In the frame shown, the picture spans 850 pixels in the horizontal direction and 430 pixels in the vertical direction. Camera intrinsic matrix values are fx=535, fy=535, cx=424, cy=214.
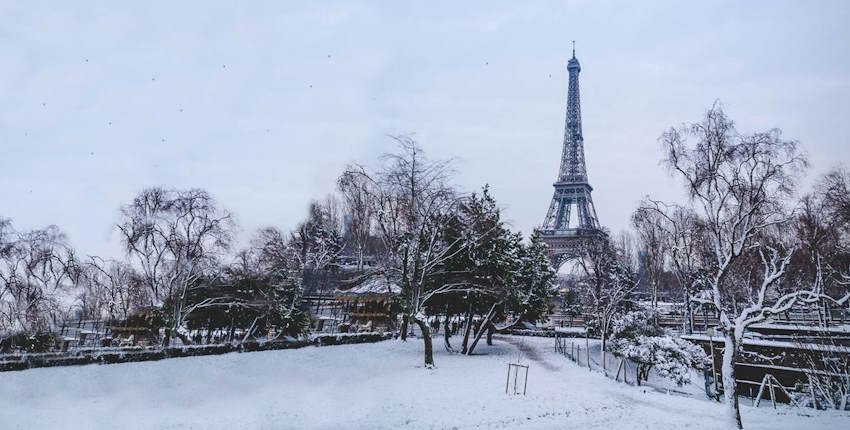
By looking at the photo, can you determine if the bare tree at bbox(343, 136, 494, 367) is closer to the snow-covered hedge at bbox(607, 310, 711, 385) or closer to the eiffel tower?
the snow-covered hedge at bbox(607, 310, 711, 385)

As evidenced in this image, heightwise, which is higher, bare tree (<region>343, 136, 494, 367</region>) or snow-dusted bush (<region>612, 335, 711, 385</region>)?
bare tree (<region>343, 136, 494, 367</region>)

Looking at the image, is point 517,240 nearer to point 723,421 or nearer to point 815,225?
point 815,225

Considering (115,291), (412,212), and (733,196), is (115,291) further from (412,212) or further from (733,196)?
(733,196)

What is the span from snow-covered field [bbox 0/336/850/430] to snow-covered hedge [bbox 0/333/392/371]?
440mm

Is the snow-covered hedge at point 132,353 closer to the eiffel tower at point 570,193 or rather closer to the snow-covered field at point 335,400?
the snow-covered field at point 335,400

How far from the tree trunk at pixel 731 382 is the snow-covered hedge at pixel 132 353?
1922 centimetres

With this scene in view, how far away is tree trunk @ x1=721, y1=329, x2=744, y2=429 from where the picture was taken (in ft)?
43.9

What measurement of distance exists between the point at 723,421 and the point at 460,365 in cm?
1096

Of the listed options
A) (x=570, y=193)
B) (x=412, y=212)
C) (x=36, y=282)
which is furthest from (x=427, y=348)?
(x=570, y=193)

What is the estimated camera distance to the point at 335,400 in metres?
15.4

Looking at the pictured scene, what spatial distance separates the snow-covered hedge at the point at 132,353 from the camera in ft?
60.3

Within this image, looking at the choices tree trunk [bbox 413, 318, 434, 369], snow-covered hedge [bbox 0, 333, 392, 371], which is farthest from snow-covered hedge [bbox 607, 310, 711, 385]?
snow-covered hedge [bbox 0, 333, 392, 371]

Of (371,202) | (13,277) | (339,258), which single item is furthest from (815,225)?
(339,258)

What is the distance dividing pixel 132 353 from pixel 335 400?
10.0 m
